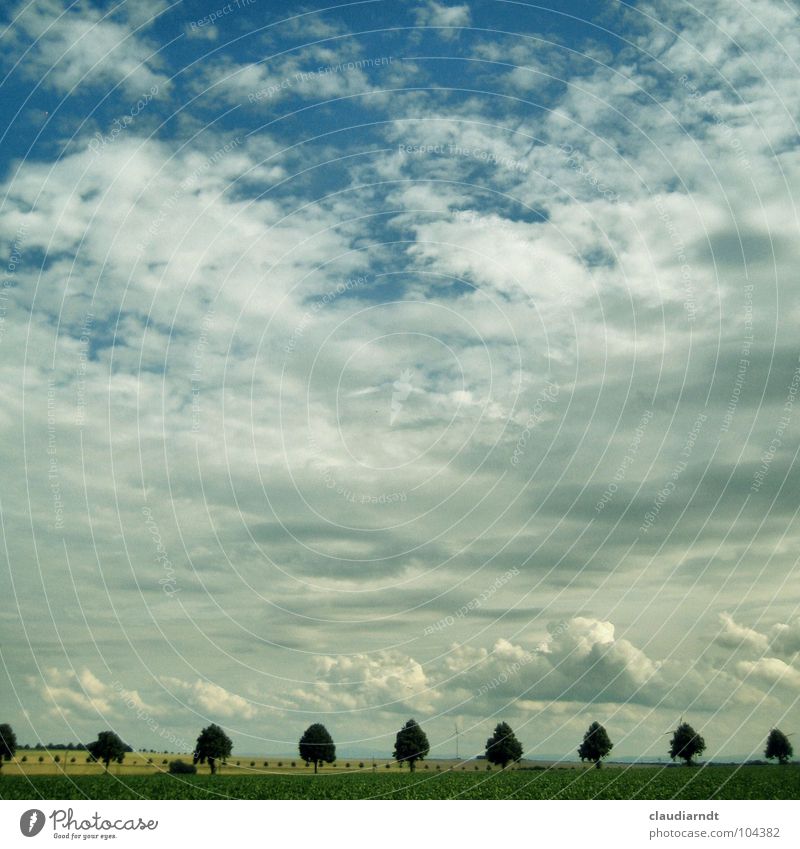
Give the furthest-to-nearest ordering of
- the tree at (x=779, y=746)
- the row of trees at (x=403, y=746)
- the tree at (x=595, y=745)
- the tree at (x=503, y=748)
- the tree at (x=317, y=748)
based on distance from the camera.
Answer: the tree at (x=779, y=746)
the tree at (x=595, y=745)
the tree at (x=503, y=748)
the tree at (x=317, y=748)
the row of trees at (x=403, y=746)

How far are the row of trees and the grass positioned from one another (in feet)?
6.31

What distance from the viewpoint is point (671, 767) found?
9525 centimetres

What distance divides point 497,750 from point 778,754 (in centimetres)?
5174

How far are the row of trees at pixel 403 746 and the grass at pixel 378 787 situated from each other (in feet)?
6.31

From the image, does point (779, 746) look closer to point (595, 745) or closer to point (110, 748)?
point (595, 745)

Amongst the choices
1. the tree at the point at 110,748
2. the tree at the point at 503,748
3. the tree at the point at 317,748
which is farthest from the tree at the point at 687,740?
the tree at the point at 110,748

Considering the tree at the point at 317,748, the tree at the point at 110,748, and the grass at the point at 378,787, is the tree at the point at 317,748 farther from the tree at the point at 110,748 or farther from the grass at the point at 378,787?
the tree at the point at 110,748

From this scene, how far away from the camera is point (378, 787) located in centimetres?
6091

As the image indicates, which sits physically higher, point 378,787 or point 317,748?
point 317,748

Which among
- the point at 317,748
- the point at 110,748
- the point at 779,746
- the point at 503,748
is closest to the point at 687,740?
the point at 779,746

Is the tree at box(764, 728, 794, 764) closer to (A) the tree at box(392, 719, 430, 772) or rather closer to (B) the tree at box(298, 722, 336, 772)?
(A) the tree at box(392, 719, 430, 772)

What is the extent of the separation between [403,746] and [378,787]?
132 feet

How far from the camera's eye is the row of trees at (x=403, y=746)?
47.1m
